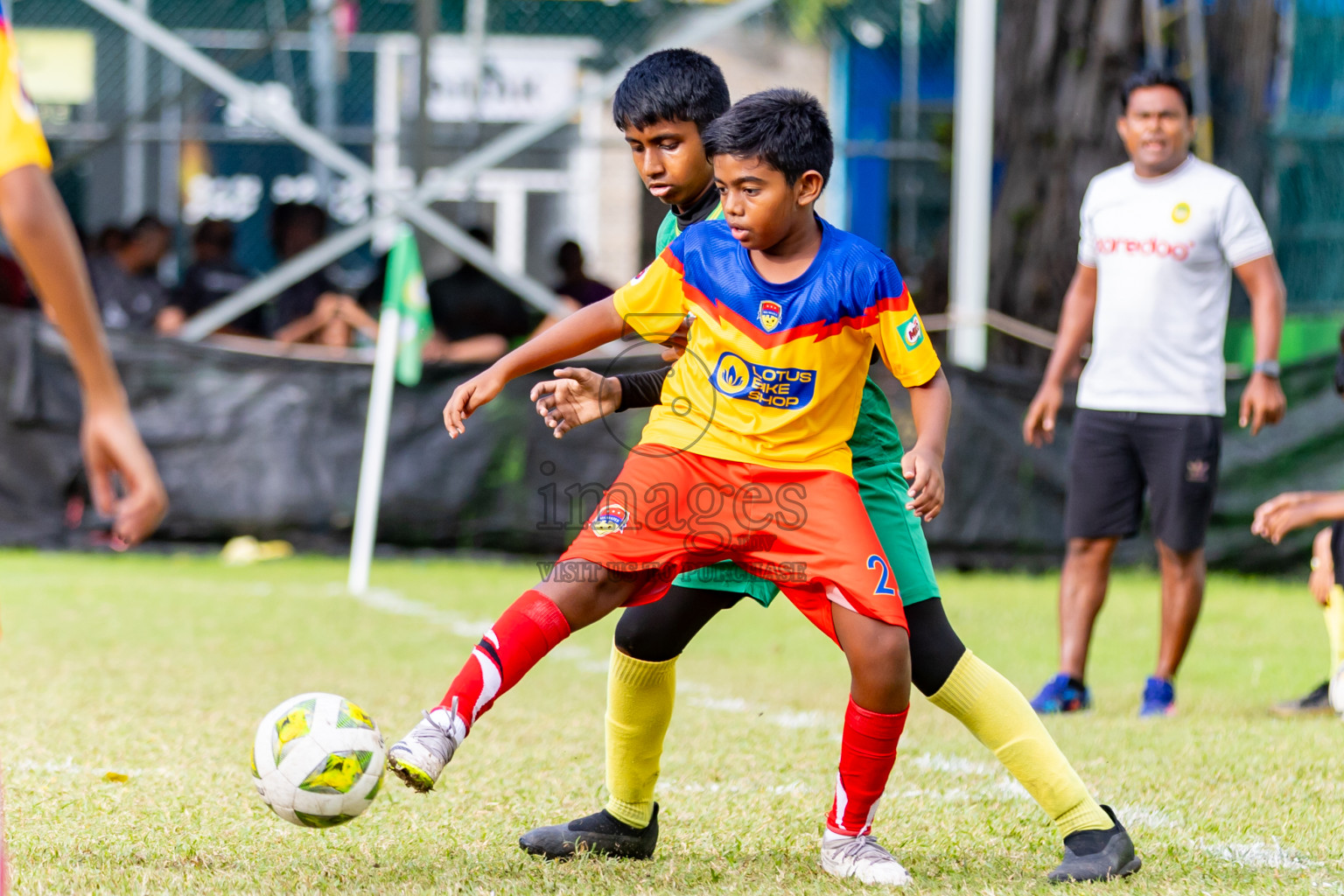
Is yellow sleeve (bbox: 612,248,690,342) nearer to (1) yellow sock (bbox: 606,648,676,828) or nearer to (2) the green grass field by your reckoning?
(1) yellow sock (bbox: 606,648,676,828)

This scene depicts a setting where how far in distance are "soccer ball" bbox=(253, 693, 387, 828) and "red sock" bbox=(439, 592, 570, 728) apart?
219mm

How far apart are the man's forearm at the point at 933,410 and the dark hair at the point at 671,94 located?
0.80m

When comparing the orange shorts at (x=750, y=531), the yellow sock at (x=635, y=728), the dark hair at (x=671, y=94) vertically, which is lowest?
the yellow sock at (x=635, y=728)

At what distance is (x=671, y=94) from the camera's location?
344 centimetres

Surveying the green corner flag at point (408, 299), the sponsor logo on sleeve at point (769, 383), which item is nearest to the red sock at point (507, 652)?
the sponsor logo on sleeve at point (769, 383)

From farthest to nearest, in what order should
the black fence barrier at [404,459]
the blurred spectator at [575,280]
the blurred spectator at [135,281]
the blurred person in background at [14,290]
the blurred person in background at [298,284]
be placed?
the blurred spectator at [575,280], the blurred spectator at [135,281], the blurred person in background at [298,284], the blurred person in background at [14,290], the black fence barrier at [404,459]

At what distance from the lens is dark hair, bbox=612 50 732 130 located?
11.3ft

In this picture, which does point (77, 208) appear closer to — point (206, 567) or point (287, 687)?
point (206, 567)

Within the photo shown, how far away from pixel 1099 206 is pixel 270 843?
148 inches

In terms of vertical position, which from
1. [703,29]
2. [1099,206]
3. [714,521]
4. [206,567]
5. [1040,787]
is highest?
[703,29]

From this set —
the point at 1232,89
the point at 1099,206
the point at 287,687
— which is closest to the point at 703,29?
the point at 1232,89

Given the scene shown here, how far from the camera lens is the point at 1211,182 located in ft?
18.0

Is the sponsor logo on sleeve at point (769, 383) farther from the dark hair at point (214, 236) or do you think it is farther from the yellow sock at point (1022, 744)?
the dark hair at point (214, 236)

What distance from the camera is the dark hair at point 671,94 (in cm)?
344
